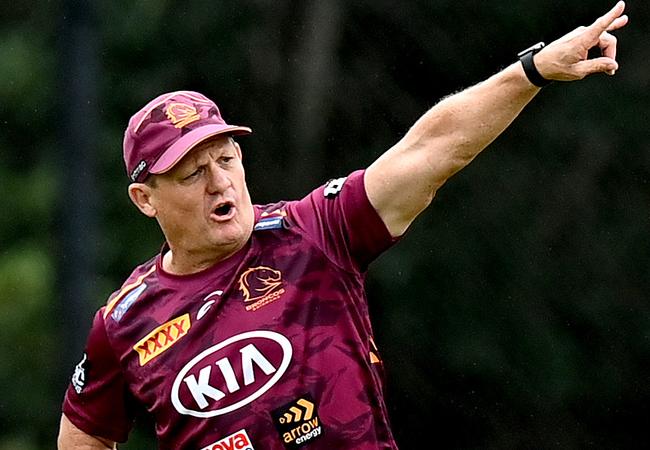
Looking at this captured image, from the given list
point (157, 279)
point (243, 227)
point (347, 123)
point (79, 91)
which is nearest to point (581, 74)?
point (243, 227)

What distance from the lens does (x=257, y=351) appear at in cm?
560

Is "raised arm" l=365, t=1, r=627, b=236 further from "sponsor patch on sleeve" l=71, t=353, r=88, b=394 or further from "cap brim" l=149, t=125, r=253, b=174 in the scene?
"sponsor patch on sleeve" l=71, t=353, r=88, b=394

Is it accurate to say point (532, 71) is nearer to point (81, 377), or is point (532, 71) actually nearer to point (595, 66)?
point (595, 66)

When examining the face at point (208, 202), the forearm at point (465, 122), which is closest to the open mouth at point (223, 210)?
the face at point (208, 202)

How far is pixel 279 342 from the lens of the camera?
18.4 feet

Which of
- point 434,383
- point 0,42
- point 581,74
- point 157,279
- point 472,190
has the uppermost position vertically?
point 581,74

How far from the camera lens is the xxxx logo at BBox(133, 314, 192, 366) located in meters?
5.77

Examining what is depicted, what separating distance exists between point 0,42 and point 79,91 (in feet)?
17.0

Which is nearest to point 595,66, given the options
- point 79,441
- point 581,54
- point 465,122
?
point 581,54

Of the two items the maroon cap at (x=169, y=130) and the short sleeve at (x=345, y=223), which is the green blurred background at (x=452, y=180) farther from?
the short sleeve at (x=345, y=223)

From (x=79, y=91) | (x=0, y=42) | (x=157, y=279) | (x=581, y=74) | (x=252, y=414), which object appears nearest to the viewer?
(x=581, y=74)

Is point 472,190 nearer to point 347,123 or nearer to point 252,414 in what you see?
point 347,123

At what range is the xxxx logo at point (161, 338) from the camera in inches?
227

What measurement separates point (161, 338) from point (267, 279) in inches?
16.4
